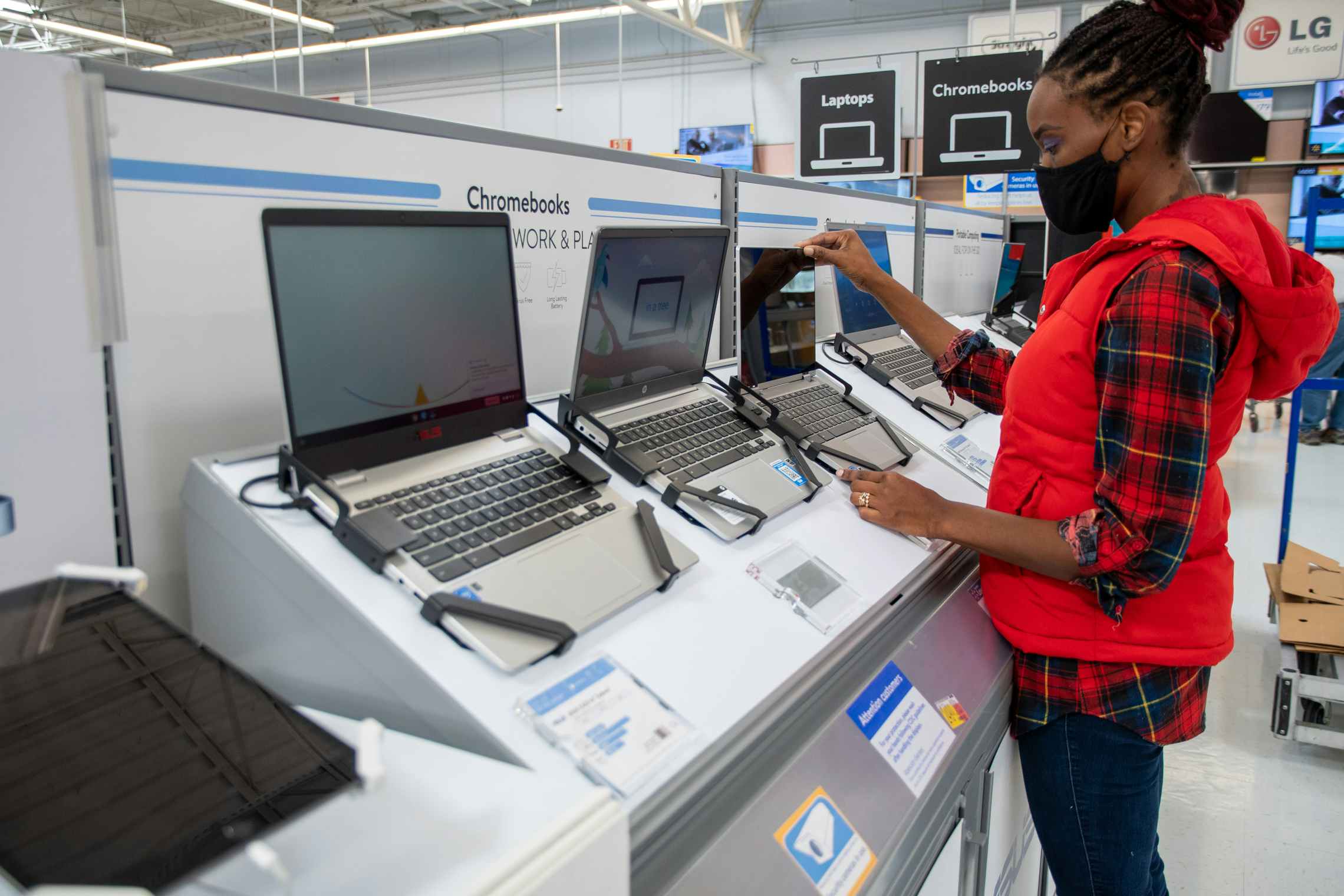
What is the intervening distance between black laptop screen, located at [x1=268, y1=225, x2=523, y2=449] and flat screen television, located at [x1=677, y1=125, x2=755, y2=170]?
1063 cm

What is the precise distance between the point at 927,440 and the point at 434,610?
1378 mm

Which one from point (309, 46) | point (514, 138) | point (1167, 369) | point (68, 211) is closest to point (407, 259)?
point (68, 211)

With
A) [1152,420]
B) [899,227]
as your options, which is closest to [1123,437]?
[1152,420]

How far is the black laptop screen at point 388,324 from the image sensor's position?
83 cm

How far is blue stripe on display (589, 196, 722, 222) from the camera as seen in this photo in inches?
59.2

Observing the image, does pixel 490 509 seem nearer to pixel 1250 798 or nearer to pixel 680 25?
pixel 1250 798

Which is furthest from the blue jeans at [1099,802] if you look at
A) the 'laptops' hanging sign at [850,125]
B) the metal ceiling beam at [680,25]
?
the metal ceiling beam at [680,25]

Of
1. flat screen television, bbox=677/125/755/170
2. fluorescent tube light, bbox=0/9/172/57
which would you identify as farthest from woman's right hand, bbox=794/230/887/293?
flat screen television, bbox=677/125/755/170

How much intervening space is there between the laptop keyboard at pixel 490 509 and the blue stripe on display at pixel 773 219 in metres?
1.06

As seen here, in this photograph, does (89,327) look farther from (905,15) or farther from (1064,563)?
(905,15)

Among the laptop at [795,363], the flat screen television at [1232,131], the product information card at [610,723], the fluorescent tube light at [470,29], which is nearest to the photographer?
the product information card at [610,723]

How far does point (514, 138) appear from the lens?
1307 mm

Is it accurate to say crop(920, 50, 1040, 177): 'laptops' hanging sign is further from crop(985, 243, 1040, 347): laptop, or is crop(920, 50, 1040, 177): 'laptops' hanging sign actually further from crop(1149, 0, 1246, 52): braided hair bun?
crop(1149, 0, 1246, 52): braided hair bun

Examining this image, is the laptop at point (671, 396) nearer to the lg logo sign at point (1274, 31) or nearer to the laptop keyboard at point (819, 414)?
the laptop keyboard at point (819, 414)
